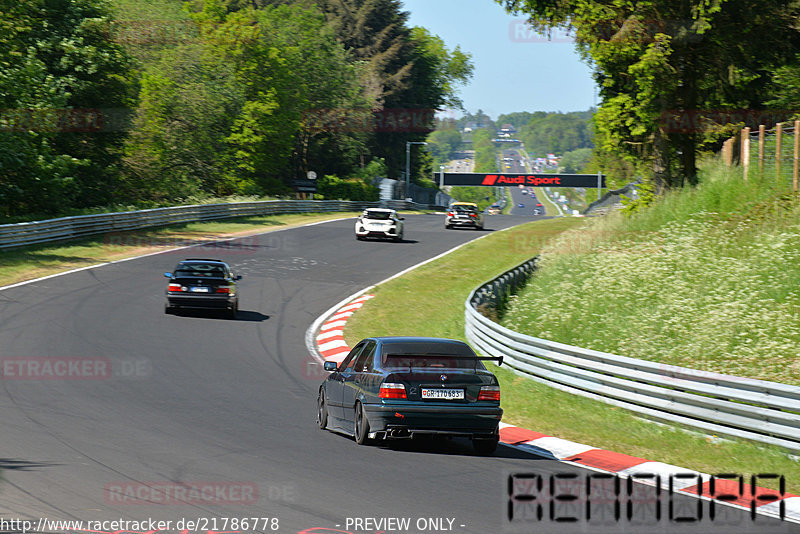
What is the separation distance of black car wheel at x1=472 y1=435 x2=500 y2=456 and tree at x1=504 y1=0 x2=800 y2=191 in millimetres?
22373

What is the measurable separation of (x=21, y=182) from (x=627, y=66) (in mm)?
25117

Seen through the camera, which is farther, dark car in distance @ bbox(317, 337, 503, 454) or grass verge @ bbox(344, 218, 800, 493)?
grass verge @ bbox(344, 218, 800, 493)

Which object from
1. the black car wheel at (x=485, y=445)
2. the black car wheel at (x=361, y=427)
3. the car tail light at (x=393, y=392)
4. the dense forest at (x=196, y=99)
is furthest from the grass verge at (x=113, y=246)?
the black car wheel at (x=485, y=445)

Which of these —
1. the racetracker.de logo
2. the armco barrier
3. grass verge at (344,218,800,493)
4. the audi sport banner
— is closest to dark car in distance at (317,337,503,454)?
grass verge at (344,218,800,493)

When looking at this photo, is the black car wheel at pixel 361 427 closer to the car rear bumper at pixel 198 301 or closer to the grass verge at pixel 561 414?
the grass verge at pixel 561 414

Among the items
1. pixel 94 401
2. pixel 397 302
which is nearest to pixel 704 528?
pixel 94 401

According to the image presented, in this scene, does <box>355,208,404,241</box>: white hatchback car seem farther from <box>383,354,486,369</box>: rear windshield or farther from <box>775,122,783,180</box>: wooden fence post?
<box>383,354,486,369</box>: rear windshield

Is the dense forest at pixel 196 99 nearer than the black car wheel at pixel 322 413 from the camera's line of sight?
No

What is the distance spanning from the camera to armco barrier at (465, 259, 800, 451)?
38.5ft

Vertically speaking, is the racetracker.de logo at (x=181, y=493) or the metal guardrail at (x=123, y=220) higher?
the metal guardrail at (x=123, y=220)

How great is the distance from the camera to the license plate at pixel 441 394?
11117mm

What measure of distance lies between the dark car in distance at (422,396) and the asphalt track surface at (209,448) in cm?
31

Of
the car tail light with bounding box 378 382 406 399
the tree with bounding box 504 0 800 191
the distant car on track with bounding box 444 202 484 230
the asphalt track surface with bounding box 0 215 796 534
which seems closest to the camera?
the asphalt track surface with bounding box 0 215 796 534

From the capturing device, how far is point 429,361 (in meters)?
11.7
